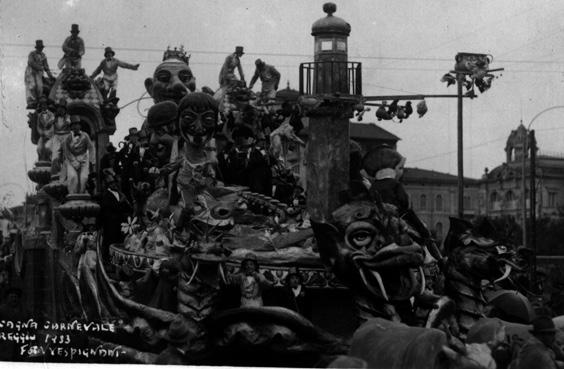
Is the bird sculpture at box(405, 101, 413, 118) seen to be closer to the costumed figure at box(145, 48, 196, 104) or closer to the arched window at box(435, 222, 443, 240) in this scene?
the arched window at box(435, 222, 443, 240)

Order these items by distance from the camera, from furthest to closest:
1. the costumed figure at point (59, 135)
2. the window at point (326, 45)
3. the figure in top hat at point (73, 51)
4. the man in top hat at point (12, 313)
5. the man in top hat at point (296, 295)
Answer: the costumed figure at point (59, 135) → the figure in top hat at point (73, 51) → the window at point (326, 45) → the man in top hat at point (12, 313) → the man in top hat at point (296, 295)

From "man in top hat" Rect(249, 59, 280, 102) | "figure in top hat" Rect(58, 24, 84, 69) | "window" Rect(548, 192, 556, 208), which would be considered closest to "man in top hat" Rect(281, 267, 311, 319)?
"man in top hat" Rect(249, 59, 280, 102)

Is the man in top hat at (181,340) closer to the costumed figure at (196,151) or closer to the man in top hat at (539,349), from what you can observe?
the costumed figure at (196,151)

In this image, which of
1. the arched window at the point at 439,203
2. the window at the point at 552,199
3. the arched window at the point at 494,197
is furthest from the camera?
the window at the point at 552,199

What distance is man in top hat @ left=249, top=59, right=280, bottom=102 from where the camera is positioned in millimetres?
11383

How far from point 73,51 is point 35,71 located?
14.5 inches

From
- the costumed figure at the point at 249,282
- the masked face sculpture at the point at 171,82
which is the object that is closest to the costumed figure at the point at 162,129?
the masked face sculpture at the point at 171,82

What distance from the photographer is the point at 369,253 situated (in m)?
9.95

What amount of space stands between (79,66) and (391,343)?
3.92 metres

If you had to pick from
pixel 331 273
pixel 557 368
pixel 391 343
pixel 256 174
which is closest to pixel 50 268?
pixel 256 174

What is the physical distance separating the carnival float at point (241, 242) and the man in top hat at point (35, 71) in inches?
3.7

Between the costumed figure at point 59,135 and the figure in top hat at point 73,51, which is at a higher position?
the figure in top hat at point 73,51

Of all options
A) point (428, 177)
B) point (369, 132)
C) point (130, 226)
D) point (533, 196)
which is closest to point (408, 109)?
point (369, 132)

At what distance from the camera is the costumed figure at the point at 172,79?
11484 millimetres
